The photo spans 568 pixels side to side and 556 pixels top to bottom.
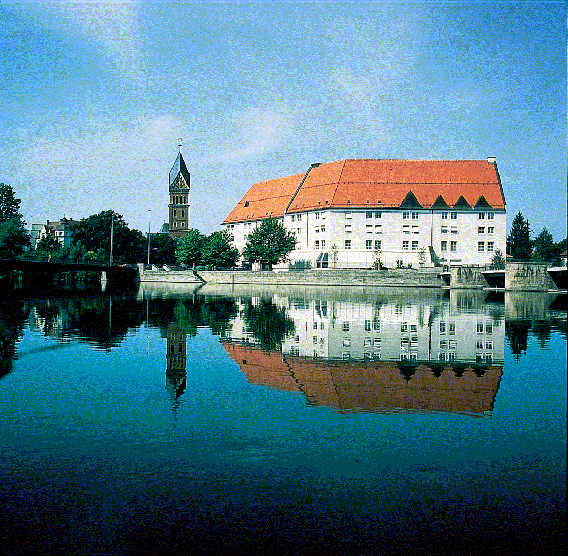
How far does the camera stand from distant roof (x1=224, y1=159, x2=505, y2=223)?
98.6m

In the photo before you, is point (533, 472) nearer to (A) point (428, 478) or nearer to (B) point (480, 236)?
(A) point (428, 478)

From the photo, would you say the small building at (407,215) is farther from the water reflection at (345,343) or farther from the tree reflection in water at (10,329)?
the tree reflection in water at (10,329)

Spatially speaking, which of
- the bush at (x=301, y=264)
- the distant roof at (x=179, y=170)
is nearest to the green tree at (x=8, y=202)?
the bush at (x=301, y=264)

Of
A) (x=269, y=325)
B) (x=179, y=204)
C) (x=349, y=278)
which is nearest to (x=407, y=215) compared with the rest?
(x=349, y=278)

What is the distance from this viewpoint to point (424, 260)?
96.8 meters

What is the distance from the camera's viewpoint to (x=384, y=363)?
54.2 feet

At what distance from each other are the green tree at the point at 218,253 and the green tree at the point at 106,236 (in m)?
26.8

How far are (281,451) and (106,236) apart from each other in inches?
4761

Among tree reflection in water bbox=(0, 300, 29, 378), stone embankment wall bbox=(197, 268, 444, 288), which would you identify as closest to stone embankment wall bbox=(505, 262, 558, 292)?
stone embankment wall bbox=(197, 268, 444, 288)

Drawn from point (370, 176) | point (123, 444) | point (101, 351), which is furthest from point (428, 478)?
point (370, 176)

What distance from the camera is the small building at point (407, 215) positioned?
97.4 m

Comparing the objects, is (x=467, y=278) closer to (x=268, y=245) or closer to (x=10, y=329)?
(x=268, y=245)

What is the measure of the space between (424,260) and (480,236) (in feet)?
32.1

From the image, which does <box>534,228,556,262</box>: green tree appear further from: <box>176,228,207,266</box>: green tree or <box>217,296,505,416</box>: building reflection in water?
<box>217,296,505,416</box>: building reflection in water
